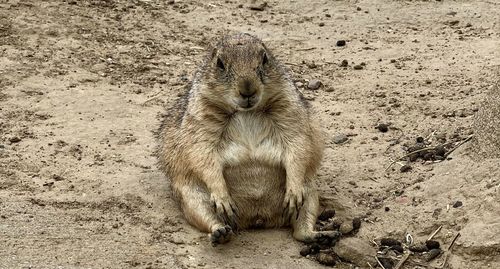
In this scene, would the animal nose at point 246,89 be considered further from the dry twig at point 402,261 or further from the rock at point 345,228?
the dry twig at point 402,261

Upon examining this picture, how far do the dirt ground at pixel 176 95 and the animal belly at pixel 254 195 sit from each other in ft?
0.38

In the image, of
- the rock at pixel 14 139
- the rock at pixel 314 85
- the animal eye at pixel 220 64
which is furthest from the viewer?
the rock at pixel 314 85

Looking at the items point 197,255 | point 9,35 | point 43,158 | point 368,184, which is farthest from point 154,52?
point 197,255

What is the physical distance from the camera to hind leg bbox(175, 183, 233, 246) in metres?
5.82

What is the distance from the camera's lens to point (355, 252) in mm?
5953

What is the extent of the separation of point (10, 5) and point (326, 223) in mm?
4984

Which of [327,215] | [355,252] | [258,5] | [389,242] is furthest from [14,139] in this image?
[258,5]

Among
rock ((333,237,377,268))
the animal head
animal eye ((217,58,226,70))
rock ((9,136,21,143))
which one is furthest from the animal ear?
rock ((9,136,21,143))

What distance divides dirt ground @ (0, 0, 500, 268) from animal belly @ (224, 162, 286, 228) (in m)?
0.11

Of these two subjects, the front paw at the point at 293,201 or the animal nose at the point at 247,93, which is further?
the front paw at the point at 293,201

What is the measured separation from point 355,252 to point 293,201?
514 mm

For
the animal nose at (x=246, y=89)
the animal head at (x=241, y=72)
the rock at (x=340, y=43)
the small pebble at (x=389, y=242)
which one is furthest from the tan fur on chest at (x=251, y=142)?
the rock at (x=340, y=43)

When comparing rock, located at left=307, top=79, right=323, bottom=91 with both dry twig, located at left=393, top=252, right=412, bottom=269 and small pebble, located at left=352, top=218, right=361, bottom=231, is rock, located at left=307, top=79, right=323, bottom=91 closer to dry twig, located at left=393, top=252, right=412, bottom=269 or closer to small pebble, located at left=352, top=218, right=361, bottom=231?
small pebble, located at left=352, top=218, right=361, bottom=231

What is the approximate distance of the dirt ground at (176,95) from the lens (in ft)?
19.2
